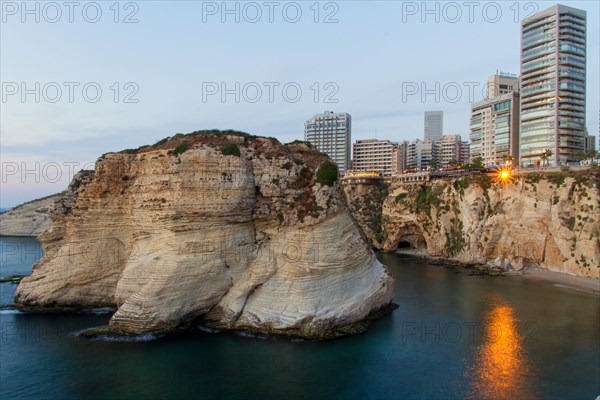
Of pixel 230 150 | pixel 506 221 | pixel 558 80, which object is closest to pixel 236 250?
pixel 230 150

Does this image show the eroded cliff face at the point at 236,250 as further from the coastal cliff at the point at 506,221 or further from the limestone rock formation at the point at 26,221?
the limestone rock formation at the point at 26,221

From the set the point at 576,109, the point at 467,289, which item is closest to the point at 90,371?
the point at 467,289

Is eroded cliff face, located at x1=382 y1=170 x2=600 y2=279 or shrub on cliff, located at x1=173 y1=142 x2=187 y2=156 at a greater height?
shrub on cliff, located at x1=173 y1=142 x2=187 y2=156

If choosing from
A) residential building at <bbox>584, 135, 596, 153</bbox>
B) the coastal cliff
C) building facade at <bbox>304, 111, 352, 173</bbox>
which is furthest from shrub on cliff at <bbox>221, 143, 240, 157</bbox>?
building facade at <bbox>304, 111, 352, 173</bbox>

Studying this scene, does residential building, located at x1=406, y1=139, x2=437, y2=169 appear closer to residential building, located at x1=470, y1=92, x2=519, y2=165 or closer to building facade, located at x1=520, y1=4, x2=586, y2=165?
residential building, located at x1=470, y1=92, x2=519, y2=165

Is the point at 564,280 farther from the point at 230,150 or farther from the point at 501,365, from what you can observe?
the point at 230,150

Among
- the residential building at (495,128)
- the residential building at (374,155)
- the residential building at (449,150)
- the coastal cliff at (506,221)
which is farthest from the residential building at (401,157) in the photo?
the coastal cliff at (506,221)

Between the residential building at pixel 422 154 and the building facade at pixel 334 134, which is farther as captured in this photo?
the building facade at pixel 334 134
